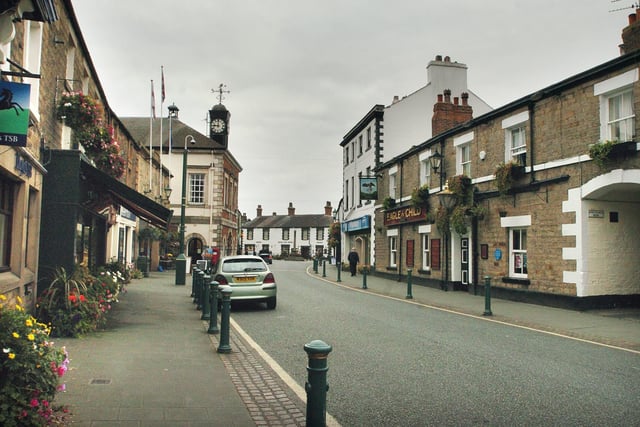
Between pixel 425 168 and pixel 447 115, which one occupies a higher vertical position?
pixel 447 115

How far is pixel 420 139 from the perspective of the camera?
115ft

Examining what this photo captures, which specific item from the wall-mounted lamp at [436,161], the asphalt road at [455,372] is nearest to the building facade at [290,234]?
the wall-mounted lamp at [436,161]

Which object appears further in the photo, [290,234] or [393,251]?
[290,234]

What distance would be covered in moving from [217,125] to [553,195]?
35.4 metres

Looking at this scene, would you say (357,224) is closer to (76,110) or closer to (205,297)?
(205,297)

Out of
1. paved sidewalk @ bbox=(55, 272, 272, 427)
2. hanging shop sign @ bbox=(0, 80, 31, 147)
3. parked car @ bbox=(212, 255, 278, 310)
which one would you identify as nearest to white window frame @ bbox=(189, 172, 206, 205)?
parked car @ bbox=(212, 255, 278, 310)

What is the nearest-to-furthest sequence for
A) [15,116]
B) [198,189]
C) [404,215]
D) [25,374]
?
1. [25,374]
2. [15,116]
3. [404,215]
4. [198,189]

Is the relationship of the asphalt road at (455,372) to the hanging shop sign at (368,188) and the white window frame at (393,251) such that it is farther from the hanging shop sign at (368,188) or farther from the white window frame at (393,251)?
the hanging shop sign at (368,188)

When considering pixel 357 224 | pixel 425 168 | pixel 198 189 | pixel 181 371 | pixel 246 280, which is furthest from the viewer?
pixel 198 189

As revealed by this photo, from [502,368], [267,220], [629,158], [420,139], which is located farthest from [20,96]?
[267,220]

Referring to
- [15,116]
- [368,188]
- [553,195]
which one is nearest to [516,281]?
[553,195]

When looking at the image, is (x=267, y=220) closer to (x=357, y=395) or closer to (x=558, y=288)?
(x=558, y=288)

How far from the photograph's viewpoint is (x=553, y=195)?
51.4 feet

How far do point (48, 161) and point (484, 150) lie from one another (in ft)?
46.3
